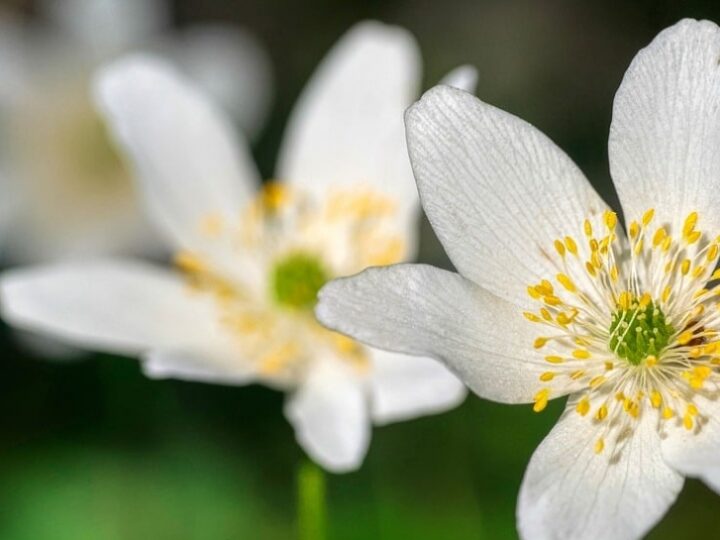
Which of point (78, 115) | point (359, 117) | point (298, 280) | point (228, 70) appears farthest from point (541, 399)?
point (78, 115)

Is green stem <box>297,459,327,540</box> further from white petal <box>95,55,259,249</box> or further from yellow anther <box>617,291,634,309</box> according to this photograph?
white petal <box>95,55,259,249</box>

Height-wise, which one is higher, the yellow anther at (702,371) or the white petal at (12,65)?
the yellow anther at (702,371)

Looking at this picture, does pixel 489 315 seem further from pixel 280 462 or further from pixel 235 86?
pixel 235 86

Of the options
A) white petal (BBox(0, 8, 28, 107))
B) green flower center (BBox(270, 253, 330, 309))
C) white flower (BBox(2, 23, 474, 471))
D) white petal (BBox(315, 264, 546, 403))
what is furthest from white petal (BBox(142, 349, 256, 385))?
white petal (BBox(0, 8, 28, 107))

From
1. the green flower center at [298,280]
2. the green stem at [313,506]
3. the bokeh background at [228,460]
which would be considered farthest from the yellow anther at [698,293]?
the bokeh background at [228,460]

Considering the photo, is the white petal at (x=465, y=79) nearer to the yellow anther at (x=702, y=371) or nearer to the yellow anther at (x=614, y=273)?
the yellow anther at (x=614, y=273)

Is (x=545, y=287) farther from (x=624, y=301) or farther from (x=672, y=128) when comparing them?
(x=672, y=128)
